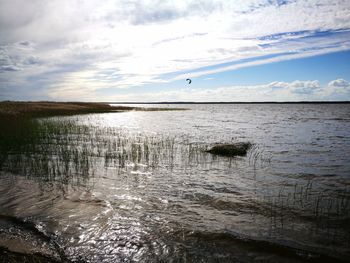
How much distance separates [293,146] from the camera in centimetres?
2336

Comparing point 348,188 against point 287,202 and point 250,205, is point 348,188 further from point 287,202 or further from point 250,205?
point 250,205

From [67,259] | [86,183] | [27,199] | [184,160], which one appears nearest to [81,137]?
[184,160]

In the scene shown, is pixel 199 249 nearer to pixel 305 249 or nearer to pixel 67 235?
pixel 305 249

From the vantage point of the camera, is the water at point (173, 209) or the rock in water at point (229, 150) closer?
the water at point (173, 209)

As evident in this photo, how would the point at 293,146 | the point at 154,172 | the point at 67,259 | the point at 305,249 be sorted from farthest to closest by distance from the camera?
the point at 293,146, the point at 154,172, the point at 305,249, the point at 67,259

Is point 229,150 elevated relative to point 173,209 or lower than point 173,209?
elevated

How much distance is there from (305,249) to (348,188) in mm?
6250

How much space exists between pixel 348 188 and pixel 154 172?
8.24 m

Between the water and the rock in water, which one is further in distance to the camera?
the rock in water

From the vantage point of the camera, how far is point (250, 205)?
970 cm

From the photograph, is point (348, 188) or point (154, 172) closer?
point (348, 188)

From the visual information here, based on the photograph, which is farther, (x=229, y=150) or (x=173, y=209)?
(x=229, y=150)

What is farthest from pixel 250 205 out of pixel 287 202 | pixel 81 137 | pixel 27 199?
pixel 81 137

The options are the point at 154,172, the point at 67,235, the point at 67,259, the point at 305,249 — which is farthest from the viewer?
the point at 154,172
